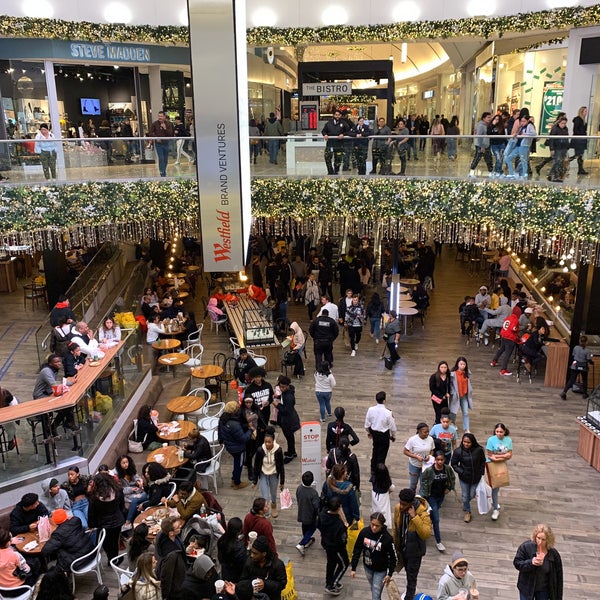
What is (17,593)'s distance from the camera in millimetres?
6133

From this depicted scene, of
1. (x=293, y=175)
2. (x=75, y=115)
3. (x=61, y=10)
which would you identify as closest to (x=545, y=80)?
(x=293, y=175)

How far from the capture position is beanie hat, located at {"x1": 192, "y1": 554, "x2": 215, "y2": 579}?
5.38m

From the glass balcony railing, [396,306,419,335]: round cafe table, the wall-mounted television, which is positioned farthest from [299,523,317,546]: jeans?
the wall-mounted television

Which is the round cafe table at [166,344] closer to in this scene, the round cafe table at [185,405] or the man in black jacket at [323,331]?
the round cafe table at [185,405]

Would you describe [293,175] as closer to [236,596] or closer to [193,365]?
[193,365]

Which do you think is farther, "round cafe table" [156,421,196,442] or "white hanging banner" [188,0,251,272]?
"round cafe table" [156,421,196,442]

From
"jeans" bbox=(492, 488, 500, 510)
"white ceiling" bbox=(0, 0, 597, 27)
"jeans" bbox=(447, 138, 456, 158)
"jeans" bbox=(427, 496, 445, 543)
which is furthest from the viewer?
"white ceiling" bbox=(0, 0, 597, 27)

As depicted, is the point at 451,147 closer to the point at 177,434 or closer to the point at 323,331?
the point at 323,331

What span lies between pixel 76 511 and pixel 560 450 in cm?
696

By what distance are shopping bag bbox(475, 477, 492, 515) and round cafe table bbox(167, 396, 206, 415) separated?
4.26 m

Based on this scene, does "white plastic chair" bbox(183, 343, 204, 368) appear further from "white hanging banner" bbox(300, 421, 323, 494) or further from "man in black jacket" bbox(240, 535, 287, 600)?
"man in black jacket" bbox(240, 535, 287, 600)

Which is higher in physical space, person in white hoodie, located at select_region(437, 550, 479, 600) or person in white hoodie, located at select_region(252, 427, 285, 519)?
person in white hoodie, located at select_region(437, 550, 479, 600)

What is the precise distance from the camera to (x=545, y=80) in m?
17.0

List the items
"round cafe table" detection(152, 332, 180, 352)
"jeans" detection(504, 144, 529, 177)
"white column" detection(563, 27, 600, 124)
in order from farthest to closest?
"white column" detection(563, 27, 600, 124) → "round cafe table" detection(152, 332, 180, 352) → "jeans" detection(504, 144, 529, 177)
